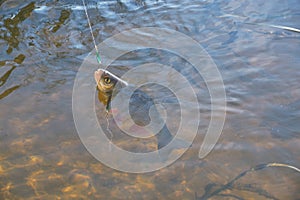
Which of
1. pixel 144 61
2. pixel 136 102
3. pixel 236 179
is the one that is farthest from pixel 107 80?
pixel 236 179

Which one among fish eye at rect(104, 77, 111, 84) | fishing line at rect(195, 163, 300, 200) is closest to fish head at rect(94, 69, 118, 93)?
fish eye at rect(104, 77, 111, 84)

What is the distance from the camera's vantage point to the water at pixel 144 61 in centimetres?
316

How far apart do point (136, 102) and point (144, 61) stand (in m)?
0.96

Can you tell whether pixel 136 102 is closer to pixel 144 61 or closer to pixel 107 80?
pixel 107 80

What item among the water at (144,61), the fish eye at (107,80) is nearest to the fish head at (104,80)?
the fish eye at (107,80)

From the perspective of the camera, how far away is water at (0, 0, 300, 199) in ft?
10.4

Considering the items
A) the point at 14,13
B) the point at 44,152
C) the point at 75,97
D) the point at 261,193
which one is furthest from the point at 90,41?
the point at 261,193

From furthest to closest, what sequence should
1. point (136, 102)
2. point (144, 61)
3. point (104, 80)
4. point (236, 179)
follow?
point (144, 61)
point (136, 102)
point (104, 80)
point (236, 179)

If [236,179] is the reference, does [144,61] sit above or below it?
above

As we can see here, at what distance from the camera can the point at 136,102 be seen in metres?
4.17

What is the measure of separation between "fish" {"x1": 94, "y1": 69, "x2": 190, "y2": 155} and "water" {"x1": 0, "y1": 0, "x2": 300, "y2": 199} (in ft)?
1.02

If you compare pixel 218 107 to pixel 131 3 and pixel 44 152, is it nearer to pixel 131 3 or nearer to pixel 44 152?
pixel 44 152

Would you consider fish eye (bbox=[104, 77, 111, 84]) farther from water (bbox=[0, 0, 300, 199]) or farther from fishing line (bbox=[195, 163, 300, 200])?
fishing line (bbox=[195, 163, 300, 200])

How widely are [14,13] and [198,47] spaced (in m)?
3.52
